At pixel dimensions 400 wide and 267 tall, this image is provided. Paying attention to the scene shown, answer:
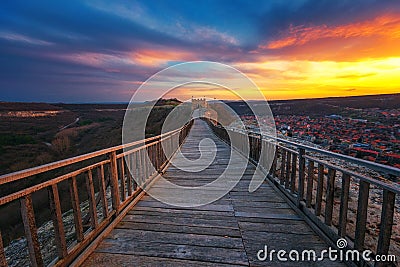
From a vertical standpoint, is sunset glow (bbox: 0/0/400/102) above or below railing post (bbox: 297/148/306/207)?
above

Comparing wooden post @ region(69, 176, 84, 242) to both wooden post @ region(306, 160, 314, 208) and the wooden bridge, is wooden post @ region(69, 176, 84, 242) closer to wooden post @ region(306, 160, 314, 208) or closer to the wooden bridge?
the wooden bridge

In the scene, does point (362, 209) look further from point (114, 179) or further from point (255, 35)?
point (255, 35)

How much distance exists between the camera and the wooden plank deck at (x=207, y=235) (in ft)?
6.89

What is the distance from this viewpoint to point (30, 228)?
1.52m

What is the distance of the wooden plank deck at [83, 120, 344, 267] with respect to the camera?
2.10 meters

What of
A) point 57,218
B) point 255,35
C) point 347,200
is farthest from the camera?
point 255,35

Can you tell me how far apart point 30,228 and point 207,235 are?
1.78 meters

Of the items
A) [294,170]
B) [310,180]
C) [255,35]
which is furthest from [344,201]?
[255,35]

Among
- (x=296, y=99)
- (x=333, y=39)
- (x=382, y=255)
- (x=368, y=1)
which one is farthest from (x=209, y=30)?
(x=296, y=99)

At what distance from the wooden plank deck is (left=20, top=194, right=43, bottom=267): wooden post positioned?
57 centimetres

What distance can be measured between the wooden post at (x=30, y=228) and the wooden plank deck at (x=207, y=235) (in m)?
0.57

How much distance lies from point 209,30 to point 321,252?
9669 millimetres

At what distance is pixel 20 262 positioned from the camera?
15.6 feet

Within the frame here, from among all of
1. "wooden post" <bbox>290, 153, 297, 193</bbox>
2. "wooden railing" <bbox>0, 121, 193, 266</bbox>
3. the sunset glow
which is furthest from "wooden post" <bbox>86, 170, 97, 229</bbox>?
the sunset glow
